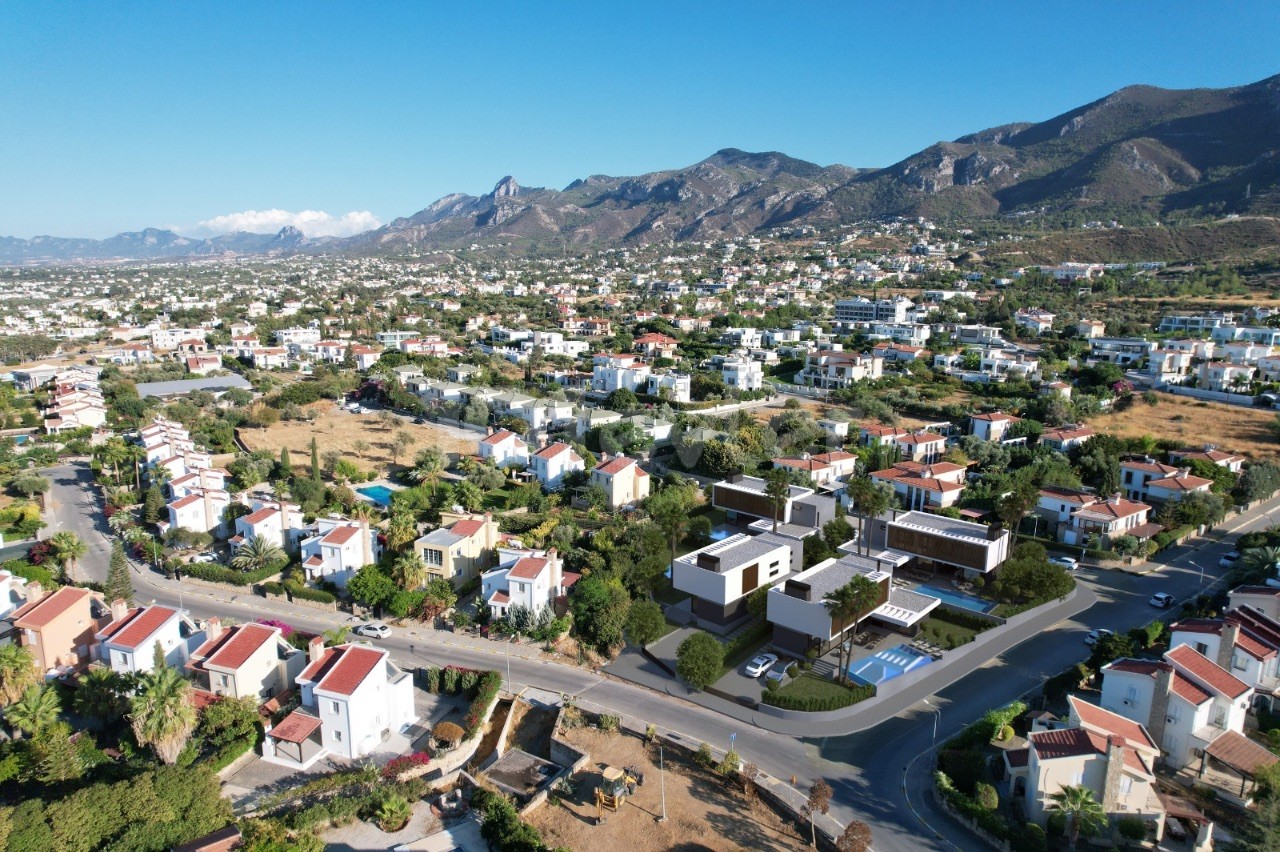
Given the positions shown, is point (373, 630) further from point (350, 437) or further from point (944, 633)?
point (350, 437)

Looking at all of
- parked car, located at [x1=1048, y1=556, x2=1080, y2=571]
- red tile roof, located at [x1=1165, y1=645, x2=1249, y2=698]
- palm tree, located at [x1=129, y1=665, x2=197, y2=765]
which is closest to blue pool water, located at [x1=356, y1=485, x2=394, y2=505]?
palm tree, located at [x1=129, y1=665, x2=197, y2=765]

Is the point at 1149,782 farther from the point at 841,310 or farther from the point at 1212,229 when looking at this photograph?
the point at 1212,229

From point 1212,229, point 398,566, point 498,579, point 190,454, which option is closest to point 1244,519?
point 498,579

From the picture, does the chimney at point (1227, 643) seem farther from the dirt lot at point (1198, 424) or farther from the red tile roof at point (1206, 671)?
the dirt lot at point (1198, 424)

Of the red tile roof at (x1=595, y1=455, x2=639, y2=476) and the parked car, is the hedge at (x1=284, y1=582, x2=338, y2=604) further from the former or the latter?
the parked car

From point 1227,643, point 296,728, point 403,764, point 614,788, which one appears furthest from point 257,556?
point 1227,643

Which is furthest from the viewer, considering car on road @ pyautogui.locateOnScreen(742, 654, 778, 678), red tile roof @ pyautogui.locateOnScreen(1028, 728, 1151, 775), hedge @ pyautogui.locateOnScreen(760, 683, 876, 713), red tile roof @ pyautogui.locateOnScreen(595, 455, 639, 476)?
red tile roof @ pyautogui.locateOnScreen(595, 455, 639, 476)
